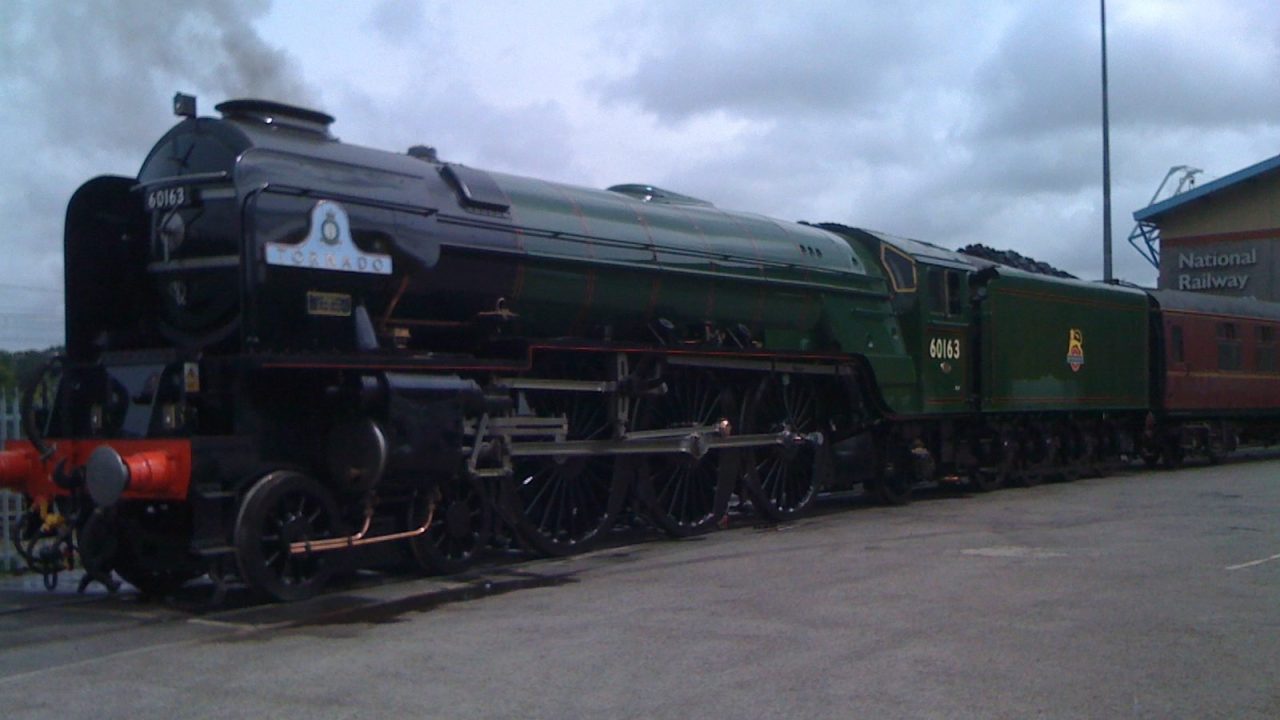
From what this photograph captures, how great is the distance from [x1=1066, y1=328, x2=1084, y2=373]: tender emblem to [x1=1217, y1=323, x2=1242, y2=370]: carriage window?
18.2 ft

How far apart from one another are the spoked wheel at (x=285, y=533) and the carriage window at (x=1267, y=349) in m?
21.9

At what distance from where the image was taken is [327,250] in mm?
9125

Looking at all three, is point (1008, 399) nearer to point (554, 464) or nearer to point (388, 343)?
point (554, 464)

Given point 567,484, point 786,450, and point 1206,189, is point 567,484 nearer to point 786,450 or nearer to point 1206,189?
point 786,450

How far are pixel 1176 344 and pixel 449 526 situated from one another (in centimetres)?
1657

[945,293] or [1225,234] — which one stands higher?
[1225,234]

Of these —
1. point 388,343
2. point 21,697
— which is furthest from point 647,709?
point 388,343

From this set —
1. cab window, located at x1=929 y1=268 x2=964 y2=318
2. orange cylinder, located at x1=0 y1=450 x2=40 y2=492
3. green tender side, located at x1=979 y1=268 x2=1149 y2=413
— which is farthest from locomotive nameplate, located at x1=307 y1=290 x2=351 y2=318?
green tender side, located at x1=979 y1=268 x2=1149 y2=413

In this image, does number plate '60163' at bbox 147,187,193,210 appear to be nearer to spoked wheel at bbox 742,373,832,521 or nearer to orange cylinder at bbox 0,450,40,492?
orange cylinder at bbox 0,450,40,492

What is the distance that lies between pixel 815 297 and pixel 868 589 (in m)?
6.12

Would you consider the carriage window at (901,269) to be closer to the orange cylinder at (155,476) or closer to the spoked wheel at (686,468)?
the spoked wheel at (686,468)

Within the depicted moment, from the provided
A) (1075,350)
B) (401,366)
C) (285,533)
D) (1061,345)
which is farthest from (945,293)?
(285,533)

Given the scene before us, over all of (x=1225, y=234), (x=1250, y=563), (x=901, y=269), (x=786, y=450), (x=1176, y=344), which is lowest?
(x=1250, y=563)

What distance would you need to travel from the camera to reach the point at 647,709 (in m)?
5.86
